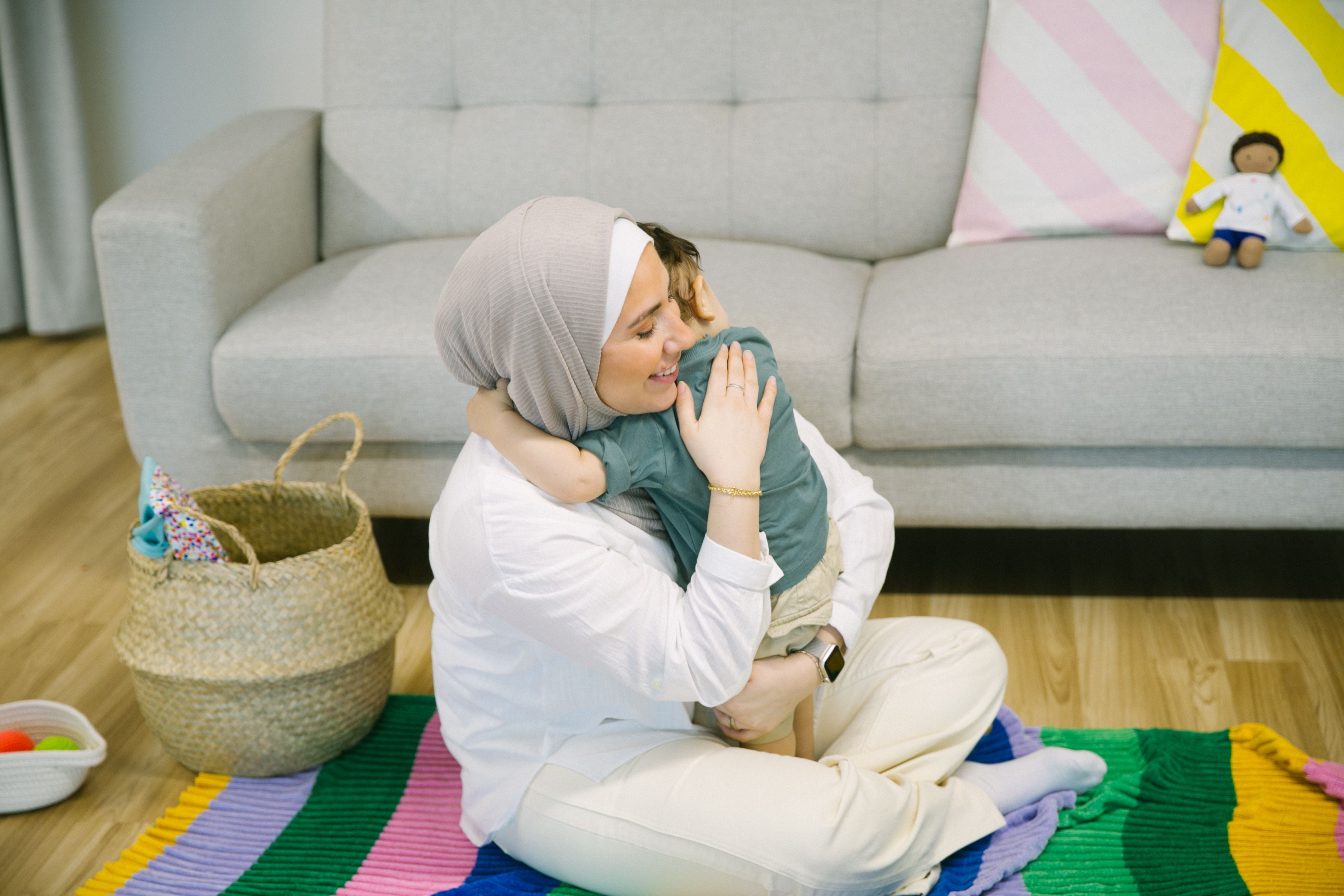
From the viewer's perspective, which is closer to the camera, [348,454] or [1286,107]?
[348,454]

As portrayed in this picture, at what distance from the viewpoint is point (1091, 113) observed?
206 centimetres

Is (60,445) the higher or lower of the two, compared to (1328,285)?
lower

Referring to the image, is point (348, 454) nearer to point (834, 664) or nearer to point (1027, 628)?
point (834, 664)

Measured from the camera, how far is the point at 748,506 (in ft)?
3.78

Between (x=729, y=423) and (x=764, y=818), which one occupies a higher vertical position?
(x=729, y=423)

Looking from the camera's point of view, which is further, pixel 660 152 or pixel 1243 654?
pixel 660 152

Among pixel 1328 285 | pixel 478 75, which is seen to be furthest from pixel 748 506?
pixel 478 75

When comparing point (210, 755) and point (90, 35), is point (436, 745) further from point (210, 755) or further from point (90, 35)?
point (90, 35)

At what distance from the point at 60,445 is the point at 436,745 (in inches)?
55.0

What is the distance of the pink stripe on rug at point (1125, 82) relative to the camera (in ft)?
6.69

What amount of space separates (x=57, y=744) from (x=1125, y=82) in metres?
1.92

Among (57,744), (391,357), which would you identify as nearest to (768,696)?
(391,357)

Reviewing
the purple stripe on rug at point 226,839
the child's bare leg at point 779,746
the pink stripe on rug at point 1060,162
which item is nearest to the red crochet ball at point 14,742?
the purple stripe on rug at point 226,839

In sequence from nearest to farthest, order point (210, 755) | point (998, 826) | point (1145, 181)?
point (998, 826) < point (210, 755) < point (1145, 181)
